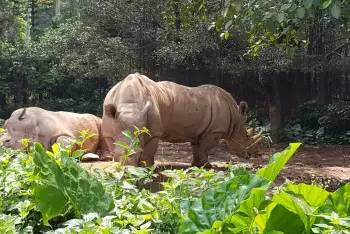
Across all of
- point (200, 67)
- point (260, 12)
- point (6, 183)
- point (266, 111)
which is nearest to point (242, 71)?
point (200, 67)

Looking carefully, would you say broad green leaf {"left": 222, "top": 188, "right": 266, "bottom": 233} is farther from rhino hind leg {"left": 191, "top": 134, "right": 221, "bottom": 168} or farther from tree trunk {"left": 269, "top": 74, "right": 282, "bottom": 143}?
tree trunk {"left": 269, "top": 74, "right": 282, "bottom": 143}

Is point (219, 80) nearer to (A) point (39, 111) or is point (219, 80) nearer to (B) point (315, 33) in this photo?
(B) point (315, 33)

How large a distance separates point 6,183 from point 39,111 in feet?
21.1

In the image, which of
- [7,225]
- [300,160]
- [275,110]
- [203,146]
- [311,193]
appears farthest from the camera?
[275,110]

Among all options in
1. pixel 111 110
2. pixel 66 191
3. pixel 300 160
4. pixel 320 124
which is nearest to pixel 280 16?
pixel 66 191

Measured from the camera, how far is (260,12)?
16.0 ft

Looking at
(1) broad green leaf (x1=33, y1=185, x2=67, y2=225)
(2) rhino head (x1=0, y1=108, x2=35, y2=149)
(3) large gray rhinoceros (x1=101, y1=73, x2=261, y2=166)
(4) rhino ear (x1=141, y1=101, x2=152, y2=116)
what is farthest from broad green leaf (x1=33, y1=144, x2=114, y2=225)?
(2) rhino head (x1=0, y1=108, x2=35, y2=149)

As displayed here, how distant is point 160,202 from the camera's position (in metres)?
2.20

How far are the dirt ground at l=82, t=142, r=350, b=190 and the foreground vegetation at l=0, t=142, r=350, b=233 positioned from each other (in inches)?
238

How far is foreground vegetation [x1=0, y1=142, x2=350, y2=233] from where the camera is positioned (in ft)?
5.61

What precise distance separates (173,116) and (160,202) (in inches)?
266

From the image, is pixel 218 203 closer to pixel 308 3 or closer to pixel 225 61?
pixel 308 3

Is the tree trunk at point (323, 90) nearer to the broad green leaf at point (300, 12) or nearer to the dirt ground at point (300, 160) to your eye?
the dirt ground at point (300, 160)

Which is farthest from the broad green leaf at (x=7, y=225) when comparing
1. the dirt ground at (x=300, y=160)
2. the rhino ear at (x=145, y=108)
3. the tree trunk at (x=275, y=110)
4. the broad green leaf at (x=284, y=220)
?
the tree trunk at (x=275, y=110)
